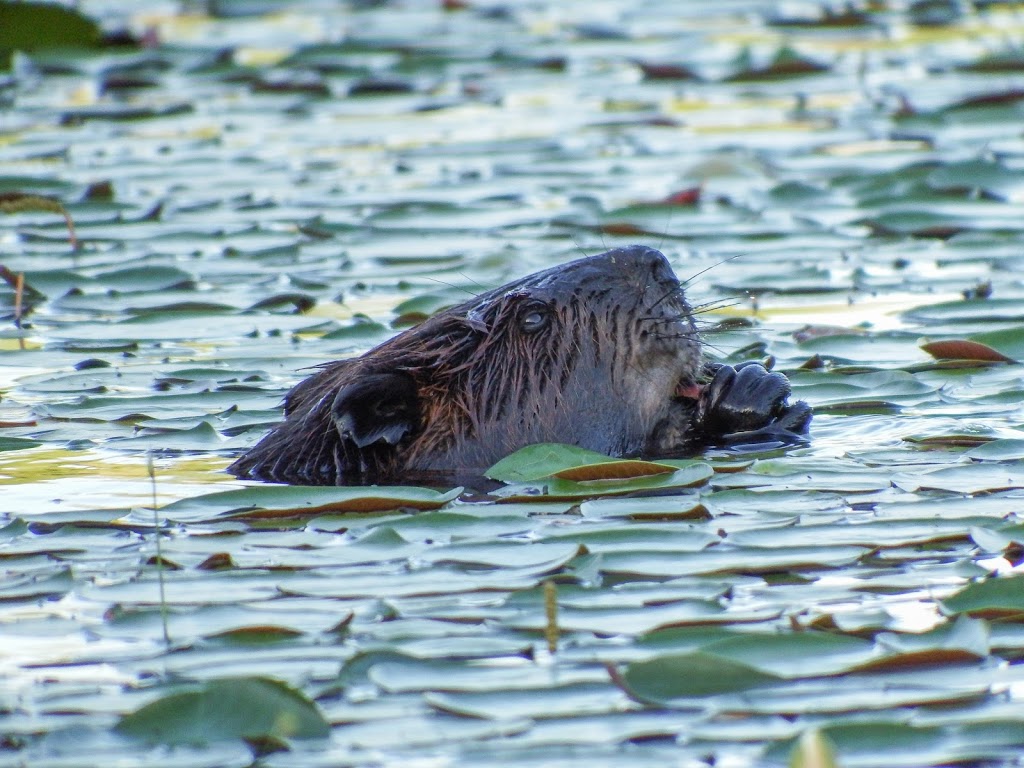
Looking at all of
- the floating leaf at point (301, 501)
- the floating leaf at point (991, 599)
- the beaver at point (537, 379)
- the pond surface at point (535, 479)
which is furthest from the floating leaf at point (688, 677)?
the beaver at point (537, 379)

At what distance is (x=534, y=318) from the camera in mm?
5645

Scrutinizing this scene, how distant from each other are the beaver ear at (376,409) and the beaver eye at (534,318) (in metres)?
0.37

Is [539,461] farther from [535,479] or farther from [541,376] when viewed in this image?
[541,376]

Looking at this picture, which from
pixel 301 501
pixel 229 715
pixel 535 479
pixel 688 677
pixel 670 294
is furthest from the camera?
pixel 670 294

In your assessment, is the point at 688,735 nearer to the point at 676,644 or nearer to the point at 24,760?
the point at 676,644

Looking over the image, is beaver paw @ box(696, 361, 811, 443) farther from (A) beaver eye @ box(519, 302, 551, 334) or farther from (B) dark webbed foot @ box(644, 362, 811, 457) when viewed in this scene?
(A) beaver eye @ box(519, 302, 551, 334)

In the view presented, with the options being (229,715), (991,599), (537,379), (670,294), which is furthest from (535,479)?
(229,715)

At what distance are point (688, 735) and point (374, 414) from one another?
7.30 ft

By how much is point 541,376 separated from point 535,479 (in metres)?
0.43

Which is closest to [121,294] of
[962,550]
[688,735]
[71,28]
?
[962,550]

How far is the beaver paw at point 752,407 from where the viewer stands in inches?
225

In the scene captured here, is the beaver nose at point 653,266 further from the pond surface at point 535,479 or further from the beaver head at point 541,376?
the pond surface at point 535,479

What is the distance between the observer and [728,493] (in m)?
5.02

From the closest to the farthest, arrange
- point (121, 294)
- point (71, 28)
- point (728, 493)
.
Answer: point (728, 493) < point (121, 294) < point (71, 28)
